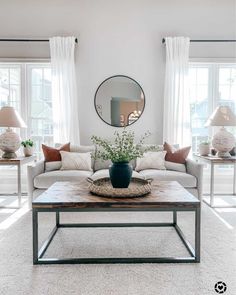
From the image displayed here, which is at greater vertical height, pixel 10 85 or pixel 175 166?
pixel 10 85

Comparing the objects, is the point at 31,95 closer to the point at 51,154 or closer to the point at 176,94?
the point at 51,154

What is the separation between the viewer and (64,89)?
15.4 feet

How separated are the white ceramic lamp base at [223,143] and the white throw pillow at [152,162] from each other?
0.77m

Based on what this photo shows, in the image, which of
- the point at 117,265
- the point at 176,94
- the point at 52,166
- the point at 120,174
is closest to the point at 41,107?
the point at 52,166

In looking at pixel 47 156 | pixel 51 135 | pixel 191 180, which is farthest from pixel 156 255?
pixel 51 135

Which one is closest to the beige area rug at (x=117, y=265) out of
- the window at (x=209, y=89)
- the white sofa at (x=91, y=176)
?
the white sofa at (x=91, y=176)

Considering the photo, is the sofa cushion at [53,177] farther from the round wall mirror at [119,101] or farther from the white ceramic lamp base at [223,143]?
the white ceramic lamp base at [223,143]

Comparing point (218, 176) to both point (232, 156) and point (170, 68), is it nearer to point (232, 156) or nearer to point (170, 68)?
point (232, 156)

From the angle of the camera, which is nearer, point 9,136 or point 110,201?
point 110,201

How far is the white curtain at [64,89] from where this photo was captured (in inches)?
185

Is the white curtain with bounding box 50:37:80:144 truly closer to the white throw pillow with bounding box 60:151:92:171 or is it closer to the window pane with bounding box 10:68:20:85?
the white throw pillow with bounding box 60:151:92:171

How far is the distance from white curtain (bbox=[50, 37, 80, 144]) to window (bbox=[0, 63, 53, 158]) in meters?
0.30

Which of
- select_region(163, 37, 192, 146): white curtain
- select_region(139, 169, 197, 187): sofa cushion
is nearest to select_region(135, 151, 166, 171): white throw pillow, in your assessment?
select_region(139, 169, 197, 187): sofa cushion

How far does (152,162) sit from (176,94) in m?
1.22
